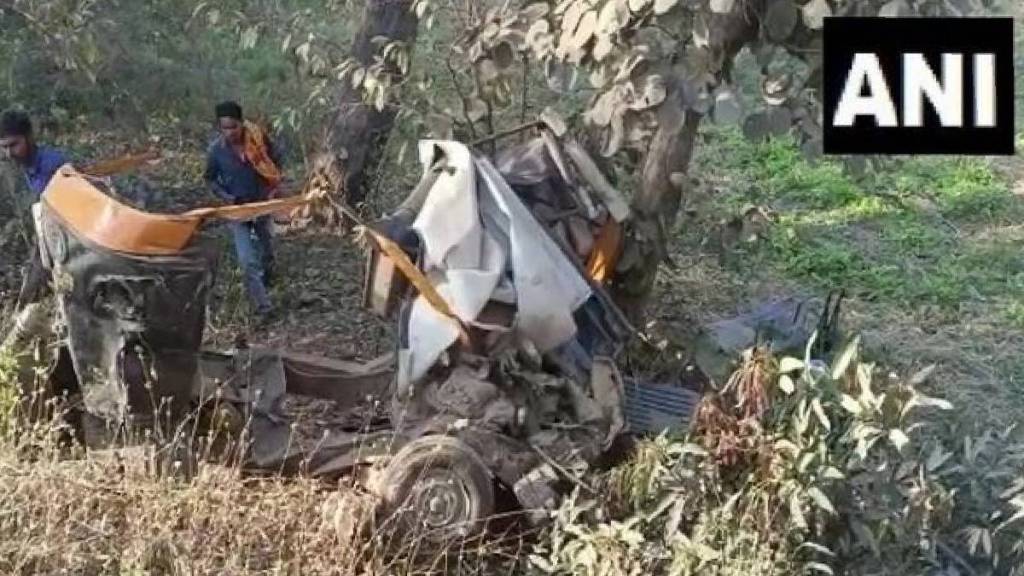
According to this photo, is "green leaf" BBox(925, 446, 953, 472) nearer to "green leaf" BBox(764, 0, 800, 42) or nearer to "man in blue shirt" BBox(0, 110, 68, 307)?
"green leaf" BBox(764, 0, 800, 42)

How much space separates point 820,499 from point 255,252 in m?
4.22

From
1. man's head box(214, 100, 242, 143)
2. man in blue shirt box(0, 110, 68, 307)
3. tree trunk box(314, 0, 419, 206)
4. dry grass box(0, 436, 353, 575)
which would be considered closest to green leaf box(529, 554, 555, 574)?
dry grass box(0, 436, 353, 575)

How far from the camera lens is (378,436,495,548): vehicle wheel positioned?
472cm

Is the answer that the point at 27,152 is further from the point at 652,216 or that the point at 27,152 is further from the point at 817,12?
the point at 817,12

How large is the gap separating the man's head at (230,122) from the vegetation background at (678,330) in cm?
39

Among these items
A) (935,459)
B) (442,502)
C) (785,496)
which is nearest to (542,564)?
(442,502)

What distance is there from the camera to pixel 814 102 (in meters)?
5.24

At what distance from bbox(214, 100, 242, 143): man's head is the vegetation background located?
39 cm

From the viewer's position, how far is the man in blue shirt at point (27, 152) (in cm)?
684

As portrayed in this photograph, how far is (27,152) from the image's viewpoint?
271 inches

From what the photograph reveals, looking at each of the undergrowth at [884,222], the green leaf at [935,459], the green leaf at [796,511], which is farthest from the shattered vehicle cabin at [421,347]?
the undergrowth at [884,222]

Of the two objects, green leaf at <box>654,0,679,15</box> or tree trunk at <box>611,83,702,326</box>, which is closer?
green leaf at <box>654,0,679,15</box>

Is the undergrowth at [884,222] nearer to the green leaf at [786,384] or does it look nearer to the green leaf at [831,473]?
the green leaf at [786,384]

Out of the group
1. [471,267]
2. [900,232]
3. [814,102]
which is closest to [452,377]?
[471,267]
